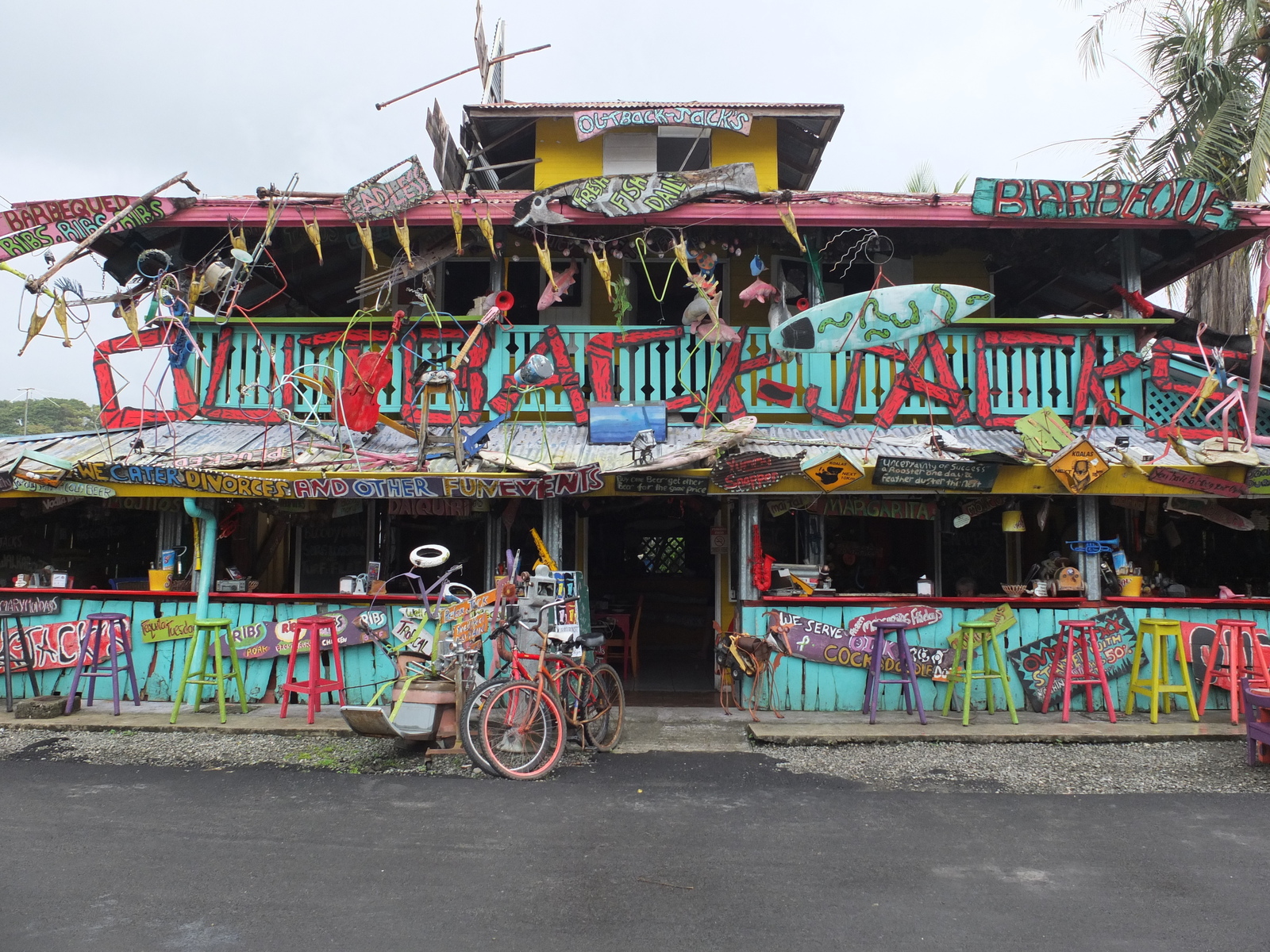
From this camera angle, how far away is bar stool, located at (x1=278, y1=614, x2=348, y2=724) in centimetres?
809

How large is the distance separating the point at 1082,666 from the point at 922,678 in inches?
62.1

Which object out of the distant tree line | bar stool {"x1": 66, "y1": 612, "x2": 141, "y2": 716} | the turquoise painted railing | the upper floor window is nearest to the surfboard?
the turquoise painted railing

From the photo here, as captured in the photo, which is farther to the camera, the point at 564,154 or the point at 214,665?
the point at 564,154

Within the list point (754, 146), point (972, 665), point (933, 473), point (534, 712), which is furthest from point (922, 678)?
point (754, 146)

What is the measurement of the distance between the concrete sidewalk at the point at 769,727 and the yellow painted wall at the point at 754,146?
7.76 m

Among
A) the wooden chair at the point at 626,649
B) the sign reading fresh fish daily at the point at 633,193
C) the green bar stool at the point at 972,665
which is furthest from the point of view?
the wooden chair at the point at 626,649

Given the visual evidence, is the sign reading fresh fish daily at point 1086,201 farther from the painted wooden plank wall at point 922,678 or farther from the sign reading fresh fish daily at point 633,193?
the painted wooden plank wall at point 922,678

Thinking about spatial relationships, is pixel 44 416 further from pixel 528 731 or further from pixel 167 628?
pixel 528 731

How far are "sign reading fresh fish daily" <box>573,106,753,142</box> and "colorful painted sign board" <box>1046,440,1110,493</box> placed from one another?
574 centimetres

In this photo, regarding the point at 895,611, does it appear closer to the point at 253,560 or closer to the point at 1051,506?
the point at 1051,506

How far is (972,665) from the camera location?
8.51 meters

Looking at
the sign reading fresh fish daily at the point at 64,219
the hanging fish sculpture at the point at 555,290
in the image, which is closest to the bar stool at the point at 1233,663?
the hanging fish sculpture at the point at 555,290

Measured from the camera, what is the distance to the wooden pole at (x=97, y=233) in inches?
328

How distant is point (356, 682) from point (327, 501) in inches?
91.1
